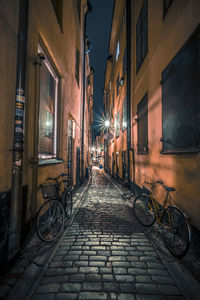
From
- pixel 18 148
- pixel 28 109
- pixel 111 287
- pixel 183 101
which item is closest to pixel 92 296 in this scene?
pixel 111 287

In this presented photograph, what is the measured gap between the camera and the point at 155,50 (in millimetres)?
5211

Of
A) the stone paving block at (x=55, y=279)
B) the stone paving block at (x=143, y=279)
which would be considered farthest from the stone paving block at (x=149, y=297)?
the stone paving block at (x=55, y=279)

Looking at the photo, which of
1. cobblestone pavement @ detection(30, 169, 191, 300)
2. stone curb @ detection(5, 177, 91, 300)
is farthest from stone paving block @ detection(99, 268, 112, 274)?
stone curb @ detection(5, 177, 91, 300)

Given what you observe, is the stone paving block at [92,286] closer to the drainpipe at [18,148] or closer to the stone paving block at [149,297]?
the stone paving block at [149,297]

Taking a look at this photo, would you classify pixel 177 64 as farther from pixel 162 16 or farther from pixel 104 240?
pixel 104 240

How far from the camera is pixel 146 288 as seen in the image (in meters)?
2.18

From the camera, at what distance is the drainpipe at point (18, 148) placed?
268 centimetres

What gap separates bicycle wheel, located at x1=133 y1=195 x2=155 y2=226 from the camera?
430 centimetres

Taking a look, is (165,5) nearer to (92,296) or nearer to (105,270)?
(105,270)

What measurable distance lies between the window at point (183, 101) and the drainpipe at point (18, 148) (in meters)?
3.38

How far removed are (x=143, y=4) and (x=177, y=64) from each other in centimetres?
559

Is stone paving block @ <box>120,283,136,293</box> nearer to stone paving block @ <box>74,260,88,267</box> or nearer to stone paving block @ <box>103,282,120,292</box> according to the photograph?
stone paving block @ <box>103,282,120,292</box>

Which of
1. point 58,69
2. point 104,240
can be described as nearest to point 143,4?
point 58,69

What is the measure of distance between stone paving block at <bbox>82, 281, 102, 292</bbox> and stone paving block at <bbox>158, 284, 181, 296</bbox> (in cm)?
88
